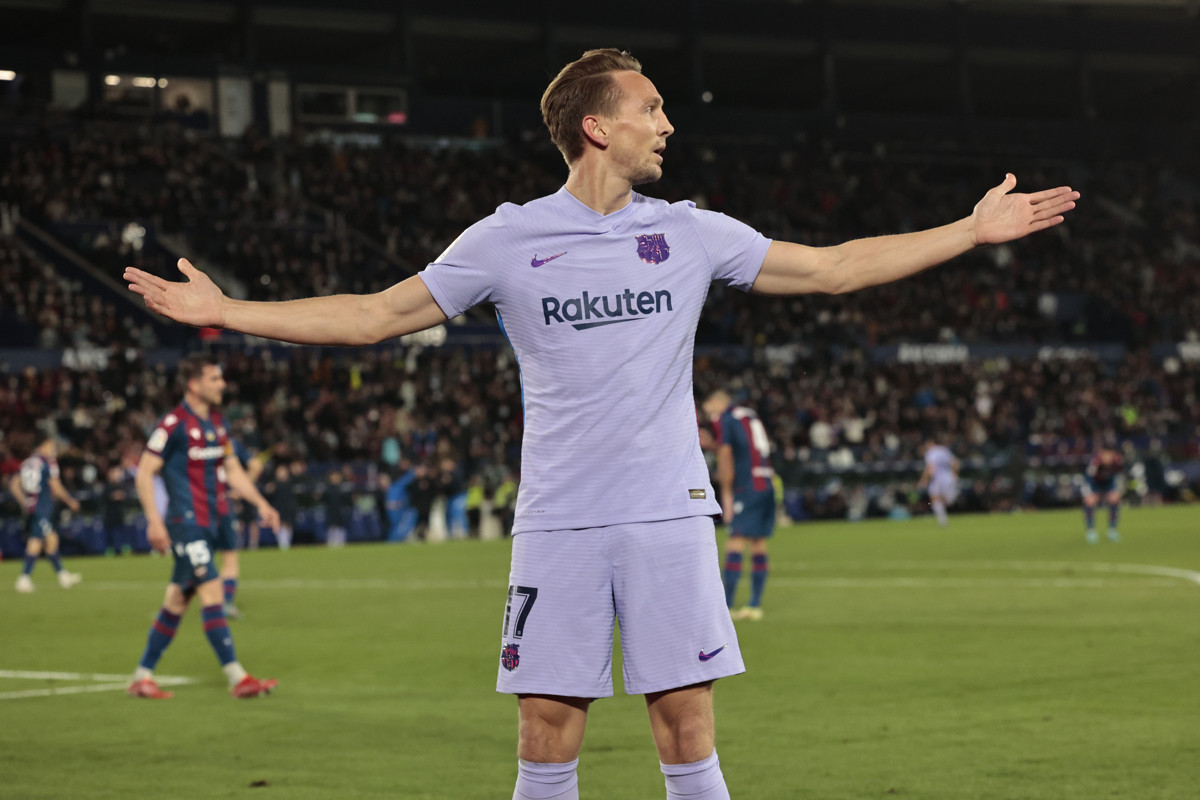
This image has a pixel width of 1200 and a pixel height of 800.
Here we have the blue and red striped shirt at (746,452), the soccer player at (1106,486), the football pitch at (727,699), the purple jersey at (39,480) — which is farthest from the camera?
the soccer player at (1106,486)

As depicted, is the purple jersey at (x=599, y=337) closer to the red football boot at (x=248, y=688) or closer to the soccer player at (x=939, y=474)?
the red football boot at (x=248, y=688)

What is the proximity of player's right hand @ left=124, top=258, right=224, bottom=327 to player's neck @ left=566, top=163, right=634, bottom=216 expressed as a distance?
3.38 ft

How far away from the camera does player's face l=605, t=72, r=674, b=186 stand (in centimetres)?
392

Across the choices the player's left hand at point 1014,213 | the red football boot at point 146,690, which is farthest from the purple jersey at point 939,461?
the player's left hand at point 1014,213

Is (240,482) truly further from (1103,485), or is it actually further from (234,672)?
(1103,485)

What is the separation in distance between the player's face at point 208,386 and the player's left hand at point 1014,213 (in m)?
7.57

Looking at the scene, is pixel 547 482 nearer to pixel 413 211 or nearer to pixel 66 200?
pixel 66 200

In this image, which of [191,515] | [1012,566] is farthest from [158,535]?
[1012,566]

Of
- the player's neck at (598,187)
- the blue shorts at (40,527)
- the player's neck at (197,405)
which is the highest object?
the player's neck at (598,187)

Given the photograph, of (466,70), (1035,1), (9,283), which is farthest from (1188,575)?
(466,70)

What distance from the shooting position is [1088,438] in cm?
3819

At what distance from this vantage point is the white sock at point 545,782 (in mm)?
3805

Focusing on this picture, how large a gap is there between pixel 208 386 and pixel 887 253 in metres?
7.55

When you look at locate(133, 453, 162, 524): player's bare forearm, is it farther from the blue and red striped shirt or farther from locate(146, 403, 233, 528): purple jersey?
the blue and red striped shirt
